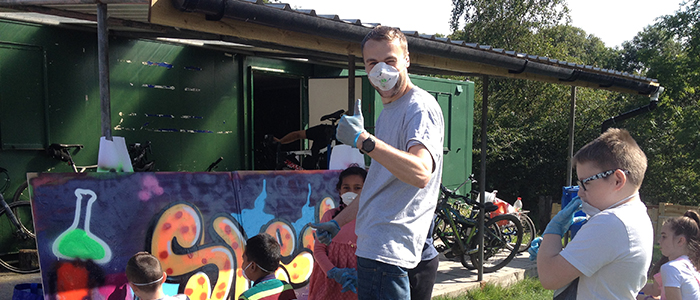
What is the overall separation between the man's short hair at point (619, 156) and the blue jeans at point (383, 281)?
856mm

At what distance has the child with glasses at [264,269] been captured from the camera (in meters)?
3.13

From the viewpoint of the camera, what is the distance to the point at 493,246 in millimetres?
7984

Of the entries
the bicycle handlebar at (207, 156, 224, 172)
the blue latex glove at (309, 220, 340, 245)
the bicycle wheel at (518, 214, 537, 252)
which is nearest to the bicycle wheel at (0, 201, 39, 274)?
the bicycle handlebar at (207, 156, 224, 172)

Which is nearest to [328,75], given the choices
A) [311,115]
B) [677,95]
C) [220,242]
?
[311,115]

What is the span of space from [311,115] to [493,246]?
385 cm

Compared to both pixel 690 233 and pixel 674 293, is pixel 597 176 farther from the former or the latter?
pixel 690 233

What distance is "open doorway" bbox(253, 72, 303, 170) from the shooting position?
32.3 ft

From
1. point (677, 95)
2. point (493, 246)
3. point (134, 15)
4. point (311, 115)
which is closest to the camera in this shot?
point (134, 15)

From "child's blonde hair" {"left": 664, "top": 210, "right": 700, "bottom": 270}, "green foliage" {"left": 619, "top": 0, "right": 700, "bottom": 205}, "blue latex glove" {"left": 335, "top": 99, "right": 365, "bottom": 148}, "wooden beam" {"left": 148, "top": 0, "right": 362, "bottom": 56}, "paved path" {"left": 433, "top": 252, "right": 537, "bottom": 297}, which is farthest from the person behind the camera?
"green foliage" {"left": 619, "top": 0, "right": 700, "bottom": 205}

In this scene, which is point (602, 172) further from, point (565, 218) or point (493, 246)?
point (493, 246)

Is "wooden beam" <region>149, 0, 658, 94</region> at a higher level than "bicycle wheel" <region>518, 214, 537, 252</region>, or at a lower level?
higher

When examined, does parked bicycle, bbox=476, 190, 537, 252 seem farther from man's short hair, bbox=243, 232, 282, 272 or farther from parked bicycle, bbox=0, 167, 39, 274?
parked bicycle, bbox=0, 167, 39, 274

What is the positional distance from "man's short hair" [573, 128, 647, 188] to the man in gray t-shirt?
1.97 ft

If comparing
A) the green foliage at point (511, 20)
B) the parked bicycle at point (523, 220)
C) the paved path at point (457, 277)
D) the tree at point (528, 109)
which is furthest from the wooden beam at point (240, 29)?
the green foliage at point (511, 20)
